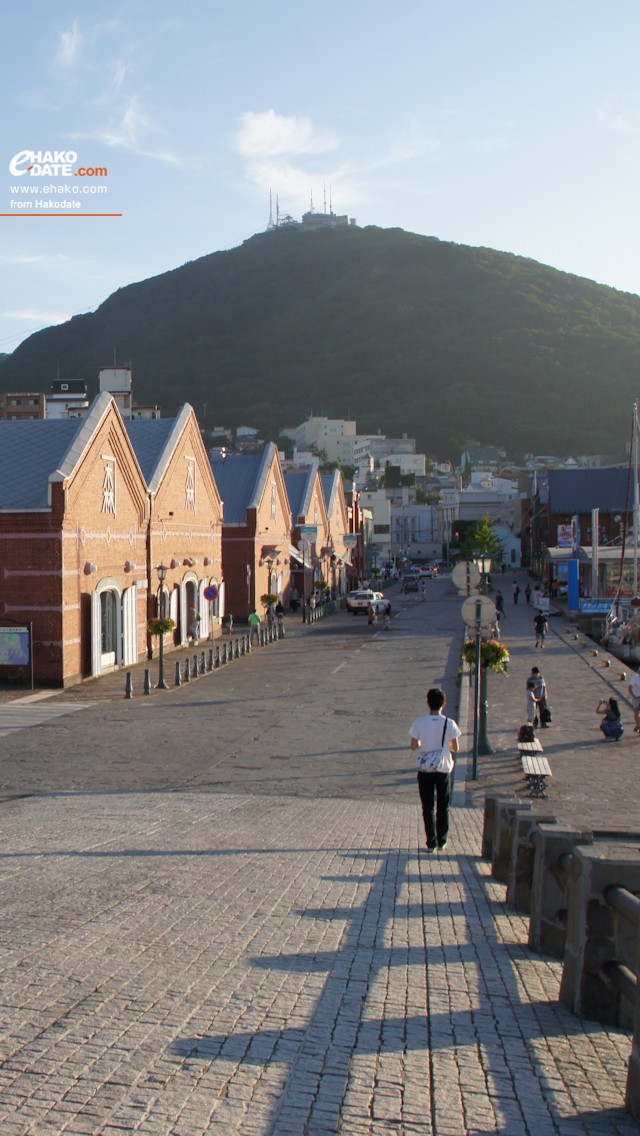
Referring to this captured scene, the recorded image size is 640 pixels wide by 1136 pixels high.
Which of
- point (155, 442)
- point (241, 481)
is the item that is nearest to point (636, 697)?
point (155, 442)

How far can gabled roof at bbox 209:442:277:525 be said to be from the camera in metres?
50.5

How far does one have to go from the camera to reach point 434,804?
9781 millimetres

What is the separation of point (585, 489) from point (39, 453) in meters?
67.2

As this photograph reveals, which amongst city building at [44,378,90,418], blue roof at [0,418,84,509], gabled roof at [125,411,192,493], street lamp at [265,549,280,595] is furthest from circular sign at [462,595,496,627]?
city building at [44,378,90,418]

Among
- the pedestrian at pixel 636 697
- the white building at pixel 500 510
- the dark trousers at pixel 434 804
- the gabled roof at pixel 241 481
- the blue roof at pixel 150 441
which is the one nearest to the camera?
the dark trousers at pixel 434 804

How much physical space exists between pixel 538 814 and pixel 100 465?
24.3 m

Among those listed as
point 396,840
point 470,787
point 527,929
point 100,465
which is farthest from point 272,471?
point 527,929

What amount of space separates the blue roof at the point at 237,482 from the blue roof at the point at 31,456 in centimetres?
1966

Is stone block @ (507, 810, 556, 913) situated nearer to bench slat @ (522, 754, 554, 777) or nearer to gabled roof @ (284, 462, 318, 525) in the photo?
bench slat @ (522, 754, 554, 777)

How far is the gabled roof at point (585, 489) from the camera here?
8481 cm

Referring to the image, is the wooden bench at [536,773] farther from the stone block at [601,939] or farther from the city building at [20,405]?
the city building at [20,405]

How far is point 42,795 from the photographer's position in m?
13.9

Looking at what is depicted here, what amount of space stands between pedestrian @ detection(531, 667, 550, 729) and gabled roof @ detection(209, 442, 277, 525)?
31105mm

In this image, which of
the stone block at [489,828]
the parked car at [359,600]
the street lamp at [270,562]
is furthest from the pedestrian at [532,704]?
the parked car at [359,600]
